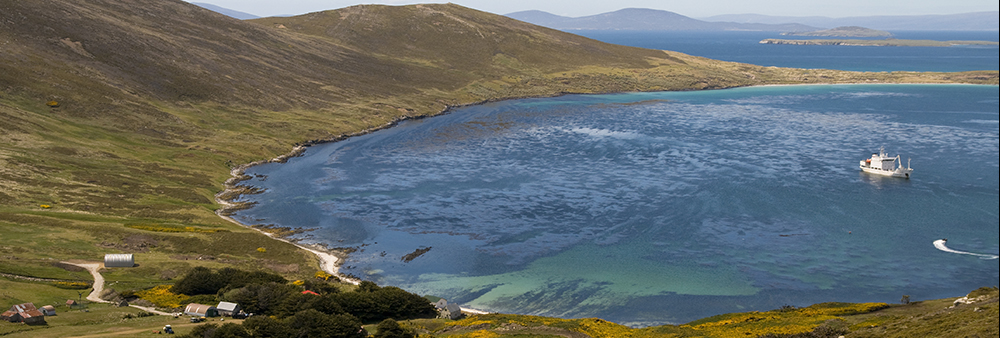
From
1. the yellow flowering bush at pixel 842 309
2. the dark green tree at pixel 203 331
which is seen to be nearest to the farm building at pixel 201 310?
the dark green tree at pixel 203 331

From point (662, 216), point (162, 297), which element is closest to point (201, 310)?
point (162, 297)

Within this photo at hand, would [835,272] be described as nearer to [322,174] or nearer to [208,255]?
[208,255]

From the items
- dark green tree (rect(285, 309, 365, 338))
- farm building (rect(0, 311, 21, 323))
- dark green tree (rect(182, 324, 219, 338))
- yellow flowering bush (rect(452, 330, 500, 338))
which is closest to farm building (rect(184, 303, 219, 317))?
dark green tree (rect(182, 324, 219, 338))

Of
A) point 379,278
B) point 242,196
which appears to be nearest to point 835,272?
point 379,278

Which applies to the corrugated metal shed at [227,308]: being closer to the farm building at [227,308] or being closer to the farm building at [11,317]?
the farm building at [227,308]

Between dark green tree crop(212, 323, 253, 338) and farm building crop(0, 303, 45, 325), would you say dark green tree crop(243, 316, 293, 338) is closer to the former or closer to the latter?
dark green tree crop(212, 323, 253, 338)
